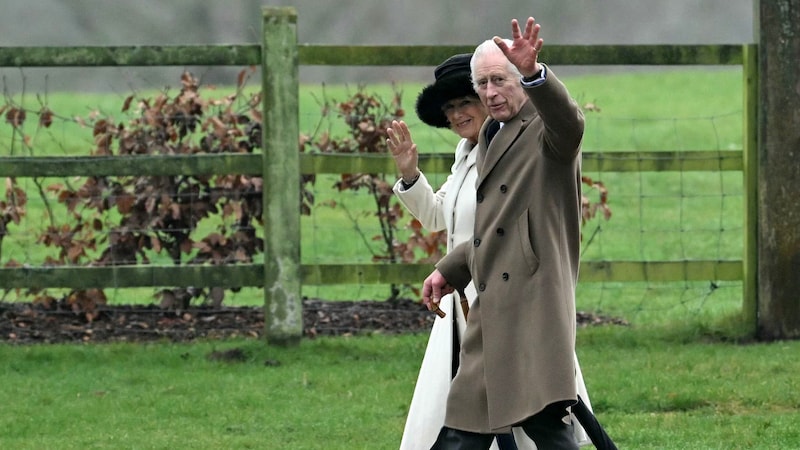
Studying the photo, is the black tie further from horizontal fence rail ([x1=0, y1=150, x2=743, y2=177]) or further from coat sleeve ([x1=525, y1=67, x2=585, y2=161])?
horizontal fence rail ([x1=0, y1=150, x2=743, y2=177])

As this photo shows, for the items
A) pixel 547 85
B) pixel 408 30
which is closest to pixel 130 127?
pixel 547 85

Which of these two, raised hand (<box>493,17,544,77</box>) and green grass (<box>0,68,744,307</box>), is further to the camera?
green grass (<box>0,68,744,307</box>)

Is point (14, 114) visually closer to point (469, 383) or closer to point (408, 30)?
point (469, 383)

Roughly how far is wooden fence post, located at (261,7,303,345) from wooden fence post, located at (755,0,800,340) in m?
2.53

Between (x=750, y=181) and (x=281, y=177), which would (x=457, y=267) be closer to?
(x=281, y=177)

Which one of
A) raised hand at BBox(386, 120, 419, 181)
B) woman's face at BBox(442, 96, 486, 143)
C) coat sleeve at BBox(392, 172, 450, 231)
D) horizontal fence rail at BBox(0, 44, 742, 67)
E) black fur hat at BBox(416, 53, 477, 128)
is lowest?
coat sleeve at BBox(392, 172, 450, 231)

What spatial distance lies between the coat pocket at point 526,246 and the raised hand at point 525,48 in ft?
1.79

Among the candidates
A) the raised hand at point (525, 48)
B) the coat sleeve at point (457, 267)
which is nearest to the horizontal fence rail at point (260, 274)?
the coat sleeve at point (457, 267)

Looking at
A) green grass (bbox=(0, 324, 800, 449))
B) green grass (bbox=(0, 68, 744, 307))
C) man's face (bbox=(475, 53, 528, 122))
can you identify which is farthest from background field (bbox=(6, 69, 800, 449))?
man's face (bbox=(475, 53, 528, 122))

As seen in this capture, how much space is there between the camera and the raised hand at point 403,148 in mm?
5500

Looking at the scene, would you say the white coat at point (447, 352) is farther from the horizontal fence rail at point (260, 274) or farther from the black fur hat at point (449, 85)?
the horizontal fence rail at point (260, 274)

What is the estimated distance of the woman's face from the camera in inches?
209

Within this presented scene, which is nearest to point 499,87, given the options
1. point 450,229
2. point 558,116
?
point 558,116

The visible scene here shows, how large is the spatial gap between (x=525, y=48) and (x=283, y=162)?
4.27 metres
